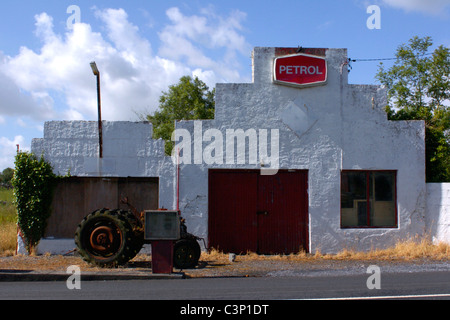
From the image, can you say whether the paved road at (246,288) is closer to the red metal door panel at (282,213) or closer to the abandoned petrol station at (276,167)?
the red metal door panel at (282,213)

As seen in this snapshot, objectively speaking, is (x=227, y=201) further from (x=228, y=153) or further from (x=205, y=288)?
(x=205, y=288)

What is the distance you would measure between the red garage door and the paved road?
145 inches

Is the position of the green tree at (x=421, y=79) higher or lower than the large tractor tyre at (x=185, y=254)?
higher

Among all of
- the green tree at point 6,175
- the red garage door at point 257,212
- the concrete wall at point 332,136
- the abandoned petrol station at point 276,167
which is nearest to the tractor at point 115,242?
the abandoned petrol station at point 276,167

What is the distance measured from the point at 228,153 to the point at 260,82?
2.23 metres

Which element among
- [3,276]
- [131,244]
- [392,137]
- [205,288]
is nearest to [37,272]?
[3,276]

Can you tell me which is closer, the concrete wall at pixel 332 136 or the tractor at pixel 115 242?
the tractor at pixel 115 242

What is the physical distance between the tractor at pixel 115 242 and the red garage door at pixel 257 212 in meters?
2.63

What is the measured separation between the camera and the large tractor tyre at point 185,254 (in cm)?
1123

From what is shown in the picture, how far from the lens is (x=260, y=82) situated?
14.2 meters

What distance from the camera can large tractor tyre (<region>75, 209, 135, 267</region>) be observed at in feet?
36.3

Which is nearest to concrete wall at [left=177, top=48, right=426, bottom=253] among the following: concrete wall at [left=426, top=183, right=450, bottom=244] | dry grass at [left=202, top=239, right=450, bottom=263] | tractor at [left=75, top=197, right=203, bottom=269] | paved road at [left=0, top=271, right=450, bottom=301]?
concrete wall at [left=426, top=183, right=450, bottom=244]

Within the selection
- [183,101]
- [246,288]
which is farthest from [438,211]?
[183,101]
